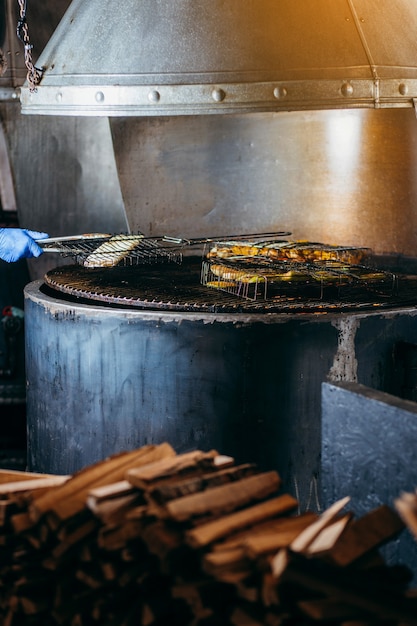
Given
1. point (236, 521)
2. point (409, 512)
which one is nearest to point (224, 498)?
point (236, 521)

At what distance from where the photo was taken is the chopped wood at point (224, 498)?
2.71 metres

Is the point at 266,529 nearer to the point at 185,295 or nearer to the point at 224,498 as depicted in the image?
the point at 224,498

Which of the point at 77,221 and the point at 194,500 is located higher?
the point at 77,221

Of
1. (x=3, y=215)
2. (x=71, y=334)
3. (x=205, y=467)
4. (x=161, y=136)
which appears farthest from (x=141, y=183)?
(x=205, y=467)

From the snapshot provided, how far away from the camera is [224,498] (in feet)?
9.29

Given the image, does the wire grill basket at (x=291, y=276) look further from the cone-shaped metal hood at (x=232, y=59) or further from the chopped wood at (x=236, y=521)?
the chopped wood at (x=236, y=521)

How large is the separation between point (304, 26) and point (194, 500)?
2.88 metres

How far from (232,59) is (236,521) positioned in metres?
2.65

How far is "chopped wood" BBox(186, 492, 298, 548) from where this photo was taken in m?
2.63

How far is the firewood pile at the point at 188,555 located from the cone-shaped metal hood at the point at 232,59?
2.16 meters

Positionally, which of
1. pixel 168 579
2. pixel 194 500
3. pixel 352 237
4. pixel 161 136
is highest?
pixel 161 136

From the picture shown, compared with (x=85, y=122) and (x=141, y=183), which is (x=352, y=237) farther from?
(x=85, y=122)

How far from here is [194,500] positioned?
9.07 ft

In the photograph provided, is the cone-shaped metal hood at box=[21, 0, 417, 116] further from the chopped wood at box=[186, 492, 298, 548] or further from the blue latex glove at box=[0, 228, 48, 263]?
the chopped wood at box=[186, 492, 298, 548]
